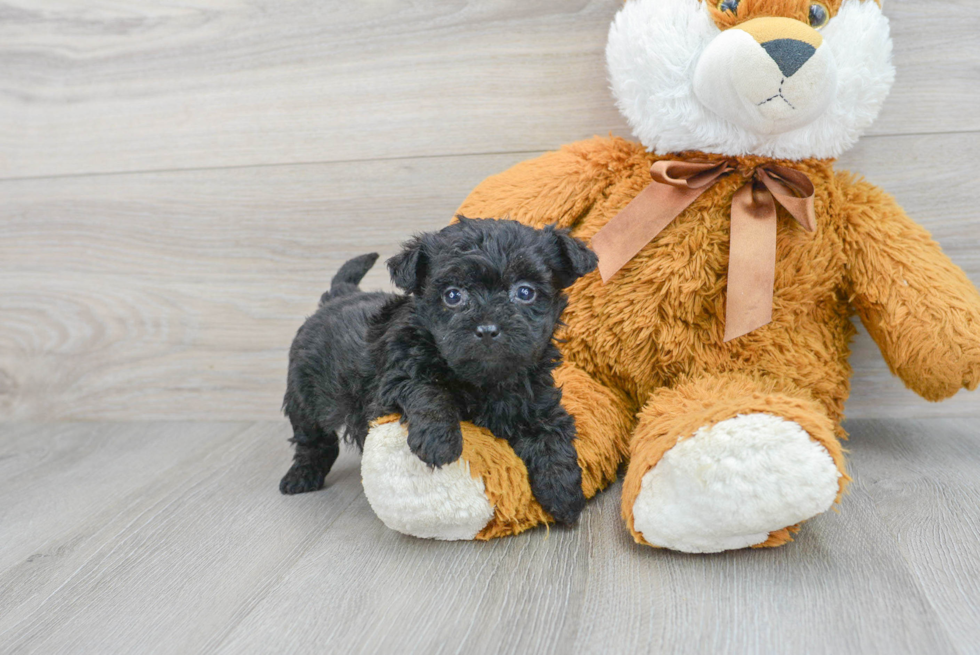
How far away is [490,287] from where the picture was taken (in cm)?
92

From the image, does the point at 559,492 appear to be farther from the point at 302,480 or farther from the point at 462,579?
the point at 302,480

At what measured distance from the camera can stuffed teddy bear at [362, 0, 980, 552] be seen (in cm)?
99

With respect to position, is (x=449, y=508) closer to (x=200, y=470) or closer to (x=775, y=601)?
(x=775, y=601)

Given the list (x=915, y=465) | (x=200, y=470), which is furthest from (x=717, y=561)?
(x=200, y=470)

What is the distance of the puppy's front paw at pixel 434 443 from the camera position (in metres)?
0.92

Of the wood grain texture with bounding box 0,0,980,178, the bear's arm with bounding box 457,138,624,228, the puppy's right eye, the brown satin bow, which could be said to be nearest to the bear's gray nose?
the brown satin bow

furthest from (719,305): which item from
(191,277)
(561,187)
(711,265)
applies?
(191,277)

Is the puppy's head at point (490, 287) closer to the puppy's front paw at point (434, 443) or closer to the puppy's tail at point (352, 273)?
the puppy's front paw at point (434, 443)

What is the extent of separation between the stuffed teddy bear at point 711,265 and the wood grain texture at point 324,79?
0.25 meters

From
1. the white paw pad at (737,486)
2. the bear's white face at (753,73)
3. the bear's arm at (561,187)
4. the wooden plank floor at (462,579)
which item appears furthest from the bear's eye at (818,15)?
the wooden plank floor at (462,579)

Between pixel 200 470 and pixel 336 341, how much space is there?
1.68ft

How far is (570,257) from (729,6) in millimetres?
485

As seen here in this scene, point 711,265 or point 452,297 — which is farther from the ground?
point 452,297

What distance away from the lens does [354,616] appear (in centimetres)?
86
